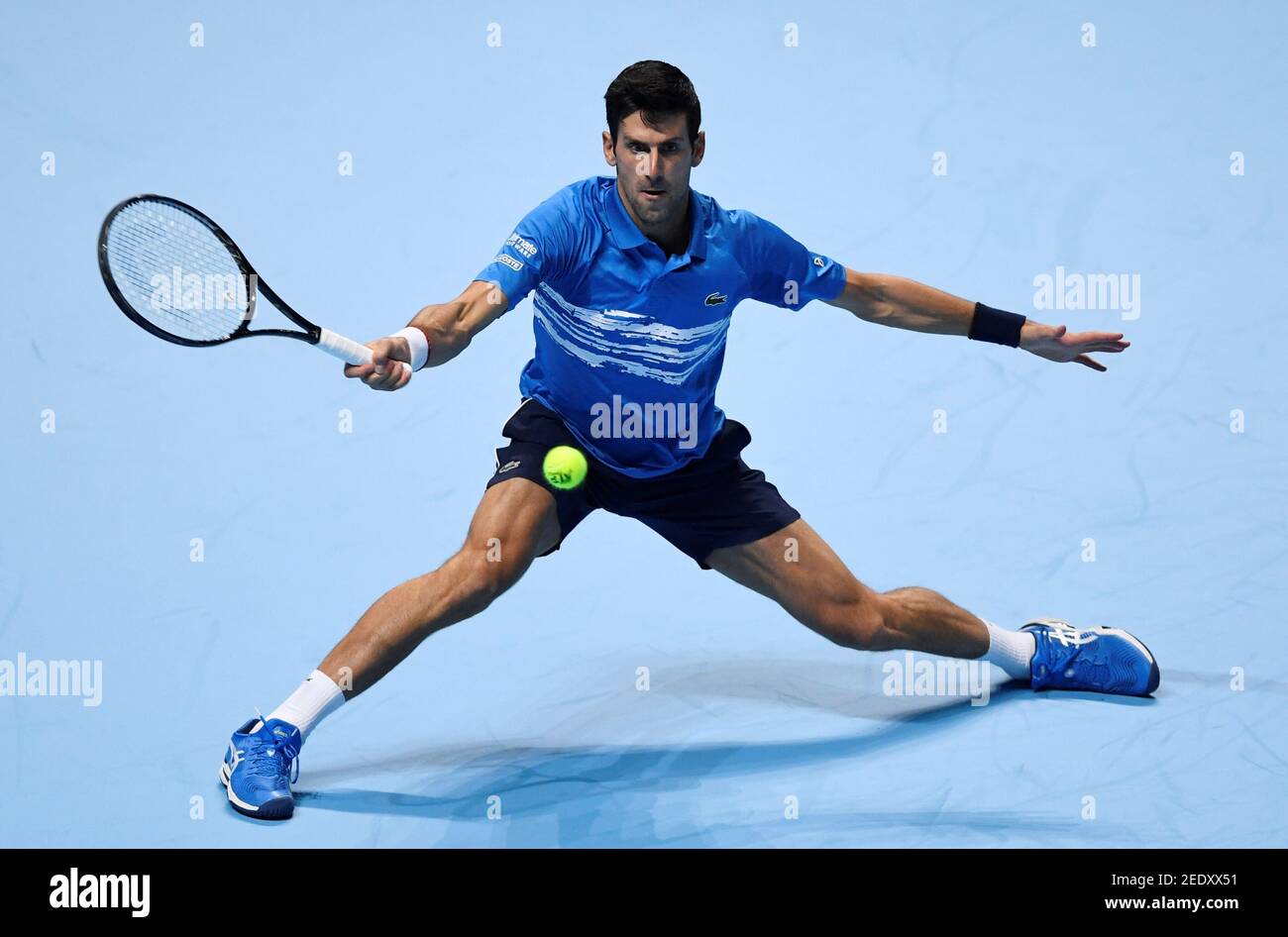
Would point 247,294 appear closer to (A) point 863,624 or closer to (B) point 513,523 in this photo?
(B) point 513,523

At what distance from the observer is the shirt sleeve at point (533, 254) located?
423cm

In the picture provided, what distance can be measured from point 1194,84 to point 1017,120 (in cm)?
97

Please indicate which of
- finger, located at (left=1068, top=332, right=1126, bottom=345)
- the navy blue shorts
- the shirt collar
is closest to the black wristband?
finger, located at (left=1068, top=332, right=1126, bottom=345)

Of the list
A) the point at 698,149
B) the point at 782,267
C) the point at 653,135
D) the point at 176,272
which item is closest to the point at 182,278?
the point at 176,272

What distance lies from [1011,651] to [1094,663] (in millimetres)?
240

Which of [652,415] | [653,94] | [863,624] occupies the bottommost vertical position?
[863,624]

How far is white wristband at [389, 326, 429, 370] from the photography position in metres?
3.87

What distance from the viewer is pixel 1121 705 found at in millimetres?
4801

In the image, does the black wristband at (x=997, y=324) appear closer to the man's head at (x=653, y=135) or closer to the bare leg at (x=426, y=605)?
the man's head at (x=653, y=135)

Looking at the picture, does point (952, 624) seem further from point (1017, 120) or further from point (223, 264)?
point (1017, 120)

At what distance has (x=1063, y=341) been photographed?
4.79 meters

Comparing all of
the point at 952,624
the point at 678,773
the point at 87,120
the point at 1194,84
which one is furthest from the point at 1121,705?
the point at 87,120

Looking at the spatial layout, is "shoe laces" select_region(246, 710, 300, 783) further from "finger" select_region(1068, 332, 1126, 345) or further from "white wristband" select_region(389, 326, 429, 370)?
"finger" select_region(1068, 332, 1126, 345)

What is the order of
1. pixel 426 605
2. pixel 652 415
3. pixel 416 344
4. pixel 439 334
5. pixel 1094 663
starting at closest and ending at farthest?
pixel 416 344 → pixel 439 334 → pixel 426 605 → pixel 652 415 → pixel 1094 663
